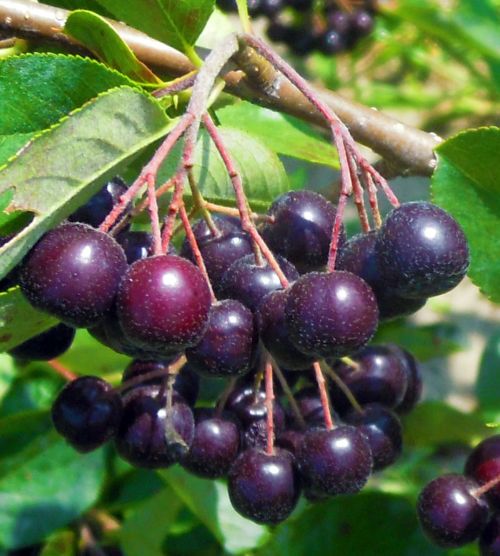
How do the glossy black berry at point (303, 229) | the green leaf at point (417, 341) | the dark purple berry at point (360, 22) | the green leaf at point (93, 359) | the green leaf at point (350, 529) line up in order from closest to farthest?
the glossy black berry at point (303, 229) < the green leaf at point (350, 529) < the green leaf at point (93, 359) < the green leaf at point (417, 341) < the dark purple berry at point (360, 22)

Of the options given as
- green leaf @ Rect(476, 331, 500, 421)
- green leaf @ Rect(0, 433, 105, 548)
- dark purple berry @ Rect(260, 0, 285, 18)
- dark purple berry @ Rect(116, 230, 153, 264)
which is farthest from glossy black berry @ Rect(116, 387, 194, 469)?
dark purple berry @ Rect(260, 0, 285, 18)

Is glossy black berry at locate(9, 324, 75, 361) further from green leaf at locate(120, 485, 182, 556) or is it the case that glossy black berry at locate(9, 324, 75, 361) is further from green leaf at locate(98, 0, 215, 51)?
green leaf at locate(120, 485, 182, 556)

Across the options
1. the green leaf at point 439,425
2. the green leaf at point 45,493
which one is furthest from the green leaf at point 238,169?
the green leaf at point 45,493

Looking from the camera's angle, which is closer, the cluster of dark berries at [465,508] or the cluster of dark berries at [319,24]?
the cluster of dark berries at [465,508]

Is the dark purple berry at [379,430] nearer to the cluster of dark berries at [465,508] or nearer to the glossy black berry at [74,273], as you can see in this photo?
the cluster of dark berries at [465,508]

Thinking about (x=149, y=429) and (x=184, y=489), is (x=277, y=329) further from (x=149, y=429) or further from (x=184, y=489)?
(x=184, y=489)

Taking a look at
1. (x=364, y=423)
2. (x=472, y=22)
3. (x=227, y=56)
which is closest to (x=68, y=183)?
(x=227, y=56)

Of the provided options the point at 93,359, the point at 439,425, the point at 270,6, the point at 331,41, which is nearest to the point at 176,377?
the point at 93,359
